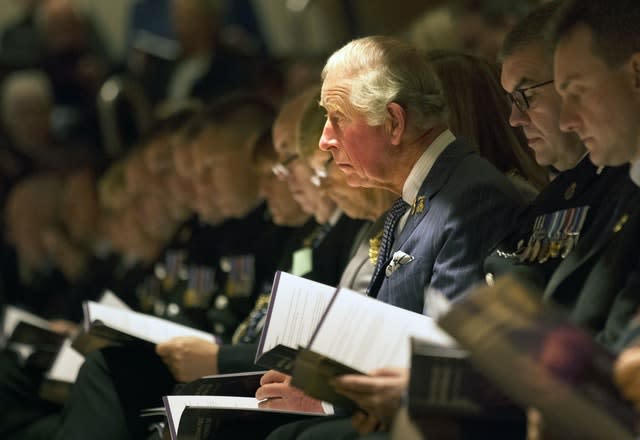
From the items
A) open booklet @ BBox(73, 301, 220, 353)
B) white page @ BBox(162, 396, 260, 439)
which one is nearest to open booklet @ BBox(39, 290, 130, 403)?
open booklet @ BBox(73, 301, 220, 353)

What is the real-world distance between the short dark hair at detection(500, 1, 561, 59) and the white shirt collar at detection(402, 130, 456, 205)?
0.29m

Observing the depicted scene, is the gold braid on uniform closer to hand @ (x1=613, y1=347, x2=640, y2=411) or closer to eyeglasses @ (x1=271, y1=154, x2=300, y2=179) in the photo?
eyeglasses @ (x1=271, y1=154, x2=300, y2=179)

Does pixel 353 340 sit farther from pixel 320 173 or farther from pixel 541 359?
pixel 320 173

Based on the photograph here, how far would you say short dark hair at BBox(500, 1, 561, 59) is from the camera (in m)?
3.20

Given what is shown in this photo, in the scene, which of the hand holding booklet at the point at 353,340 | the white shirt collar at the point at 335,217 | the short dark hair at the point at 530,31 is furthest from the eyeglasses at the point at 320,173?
the hand holding booklet at the point at 353,340

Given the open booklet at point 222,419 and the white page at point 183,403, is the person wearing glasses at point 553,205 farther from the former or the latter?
the white page at point 183,403

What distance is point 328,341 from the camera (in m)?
2.60

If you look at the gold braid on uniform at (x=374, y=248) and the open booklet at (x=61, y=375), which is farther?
the open booklet at (x=61, y=375)

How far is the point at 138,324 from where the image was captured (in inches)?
171

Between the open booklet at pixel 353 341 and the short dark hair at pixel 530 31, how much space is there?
953 millimetres

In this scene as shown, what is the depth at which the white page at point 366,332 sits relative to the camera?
102 inches

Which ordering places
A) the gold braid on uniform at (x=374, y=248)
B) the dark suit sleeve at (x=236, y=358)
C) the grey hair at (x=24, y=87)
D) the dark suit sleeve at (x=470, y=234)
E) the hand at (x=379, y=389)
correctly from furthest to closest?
the grey hair at (x=24, y=87)
the dark suit sleeve at (x=236, y=358)
the gold braid on uniform at (x=374, y=248)
the dark suit sleeve at (x=470, y=234)
the hand at (x=379, y=389)

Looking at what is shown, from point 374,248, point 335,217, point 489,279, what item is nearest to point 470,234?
point 489,279

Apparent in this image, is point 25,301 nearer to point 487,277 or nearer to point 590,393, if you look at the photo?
point 487,277
